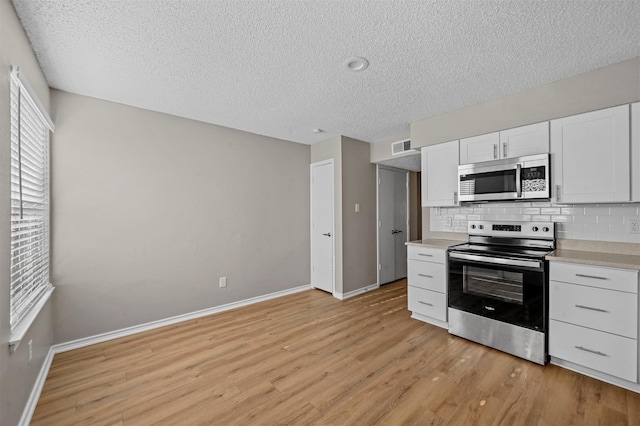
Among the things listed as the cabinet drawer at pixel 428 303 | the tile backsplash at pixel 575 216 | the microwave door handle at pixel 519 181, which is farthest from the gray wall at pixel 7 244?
the tile backsplash at pixel 575 216

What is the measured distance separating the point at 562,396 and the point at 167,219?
13.2ft

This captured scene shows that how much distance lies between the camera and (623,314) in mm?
2035

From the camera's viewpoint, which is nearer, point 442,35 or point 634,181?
point 442,35

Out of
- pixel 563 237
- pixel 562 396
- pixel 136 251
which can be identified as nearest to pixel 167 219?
pixel 136 251

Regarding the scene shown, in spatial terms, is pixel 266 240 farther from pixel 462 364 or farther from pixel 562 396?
pixel 562 396

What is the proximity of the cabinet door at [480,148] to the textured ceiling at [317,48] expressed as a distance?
42 cm

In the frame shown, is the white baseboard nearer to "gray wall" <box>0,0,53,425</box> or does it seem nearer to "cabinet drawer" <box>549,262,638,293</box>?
"gray wall" <box>0,0,53,425</box>

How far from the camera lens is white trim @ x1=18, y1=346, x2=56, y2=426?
5.71 ft

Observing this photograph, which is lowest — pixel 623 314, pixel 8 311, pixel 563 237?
pixel 623 314

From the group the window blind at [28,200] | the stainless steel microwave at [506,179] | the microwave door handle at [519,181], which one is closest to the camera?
the window blind at [28,200]

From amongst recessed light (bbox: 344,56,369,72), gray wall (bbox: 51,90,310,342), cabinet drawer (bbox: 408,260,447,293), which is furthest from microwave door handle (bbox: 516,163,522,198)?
gray wall (bbox: 51,90,310,342)

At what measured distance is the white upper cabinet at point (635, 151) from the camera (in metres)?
2.16

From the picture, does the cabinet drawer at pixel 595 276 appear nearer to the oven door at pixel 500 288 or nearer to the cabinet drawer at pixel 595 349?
the oven door at pixel 500 288

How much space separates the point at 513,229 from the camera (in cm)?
300
